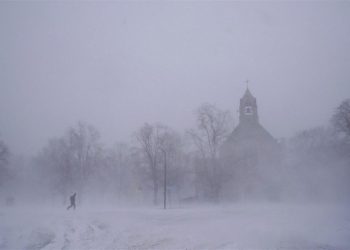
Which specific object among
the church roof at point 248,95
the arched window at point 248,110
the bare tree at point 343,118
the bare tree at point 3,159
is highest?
the church roof at point 248,95

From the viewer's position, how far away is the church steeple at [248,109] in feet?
184

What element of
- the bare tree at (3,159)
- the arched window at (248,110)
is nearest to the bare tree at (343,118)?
the arched window at (248,110)

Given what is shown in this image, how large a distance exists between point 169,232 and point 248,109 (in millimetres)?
40596

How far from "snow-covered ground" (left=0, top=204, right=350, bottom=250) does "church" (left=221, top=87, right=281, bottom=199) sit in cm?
2233

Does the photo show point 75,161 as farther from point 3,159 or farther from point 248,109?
point 248,109

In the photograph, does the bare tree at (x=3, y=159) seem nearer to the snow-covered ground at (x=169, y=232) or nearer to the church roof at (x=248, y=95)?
the snow-covered ground at (x=169, y=232)

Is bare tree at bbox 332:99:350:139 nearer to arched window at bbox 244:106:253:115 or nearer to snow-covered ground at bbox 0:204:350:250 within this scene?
arched window at bbox 244:106:253:115

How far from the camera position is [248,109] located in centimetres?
5631

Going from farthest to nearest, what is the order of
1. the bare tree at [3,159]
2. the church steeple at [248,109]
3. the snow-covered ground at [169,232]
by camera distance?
the church steeple at [248,109] < the bare tree at [3,159] < the snow-covered ground at [169,232]

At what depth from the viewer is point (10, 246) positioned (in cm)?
1961

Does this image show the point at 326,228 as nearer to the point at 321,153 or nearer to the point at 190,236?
the point at 190,236

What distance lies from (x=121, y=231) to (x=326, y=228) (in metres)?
11.4

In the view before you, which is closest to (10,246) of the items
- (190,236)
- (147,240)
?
(147,240)

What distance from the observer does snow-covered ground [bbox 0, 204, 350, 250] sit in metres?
15.5
